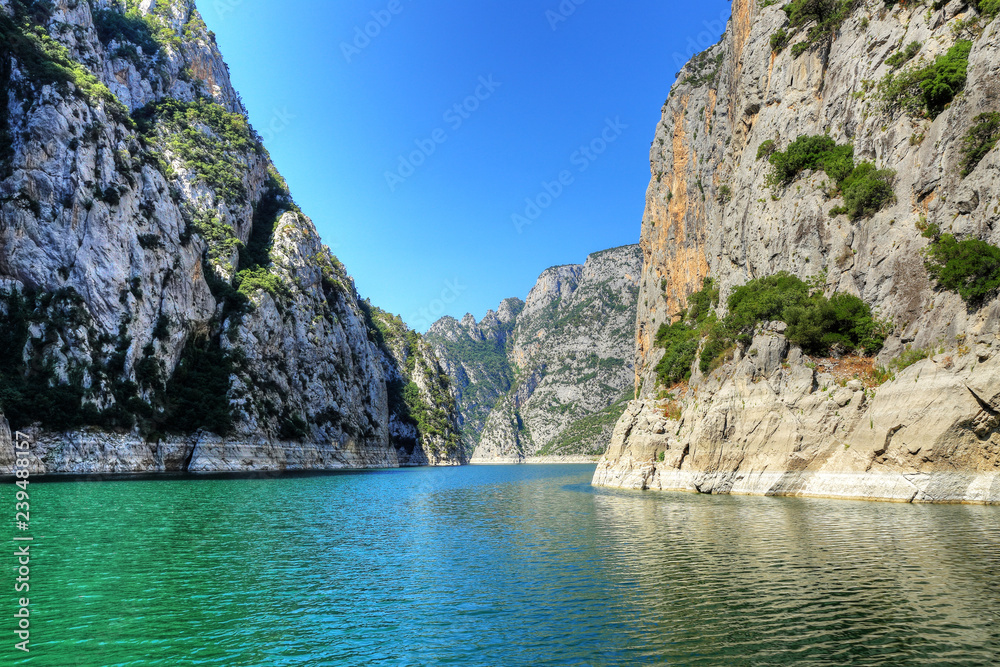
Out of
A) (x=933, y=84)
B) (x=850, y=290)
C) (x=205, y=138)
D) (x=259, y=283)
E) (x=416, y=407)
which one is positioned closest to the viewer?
(x=933, y=84)

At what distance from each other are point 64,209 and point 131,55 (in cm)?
5431

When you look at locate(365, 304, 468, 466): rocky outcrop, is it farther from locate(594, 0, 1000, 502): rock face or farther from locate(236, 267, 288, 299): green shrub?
locate(594, 0, 1000, 502): rock face

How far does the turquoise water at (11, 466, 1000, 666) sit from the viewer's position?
11133mm

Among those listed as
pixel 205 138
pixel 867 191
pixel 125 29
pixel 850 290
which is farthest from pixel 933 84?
pixel 125 29

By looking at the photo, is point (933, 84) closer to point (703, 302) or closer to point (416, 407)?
point (703, 302)

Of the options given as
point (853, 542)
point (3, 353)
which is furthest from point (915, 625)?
point (3, 353)

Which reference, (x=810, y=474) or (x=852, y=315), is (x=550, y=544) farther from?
(x=852, y=315)

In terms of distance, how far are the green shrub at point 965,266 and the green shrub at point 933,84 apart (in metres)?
10.7

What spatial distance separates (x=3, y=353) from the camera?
57.2 metres

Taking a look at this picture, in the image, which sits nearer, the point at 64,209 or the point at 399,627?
the point at 399,627

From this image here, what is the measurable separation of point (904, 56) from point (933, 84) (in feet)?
19.2

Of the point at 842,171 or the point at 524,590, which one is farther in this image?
the point at 842,171

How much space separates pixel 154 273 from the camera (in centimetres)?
7694

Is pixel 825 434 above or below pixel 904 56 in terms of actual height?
below
